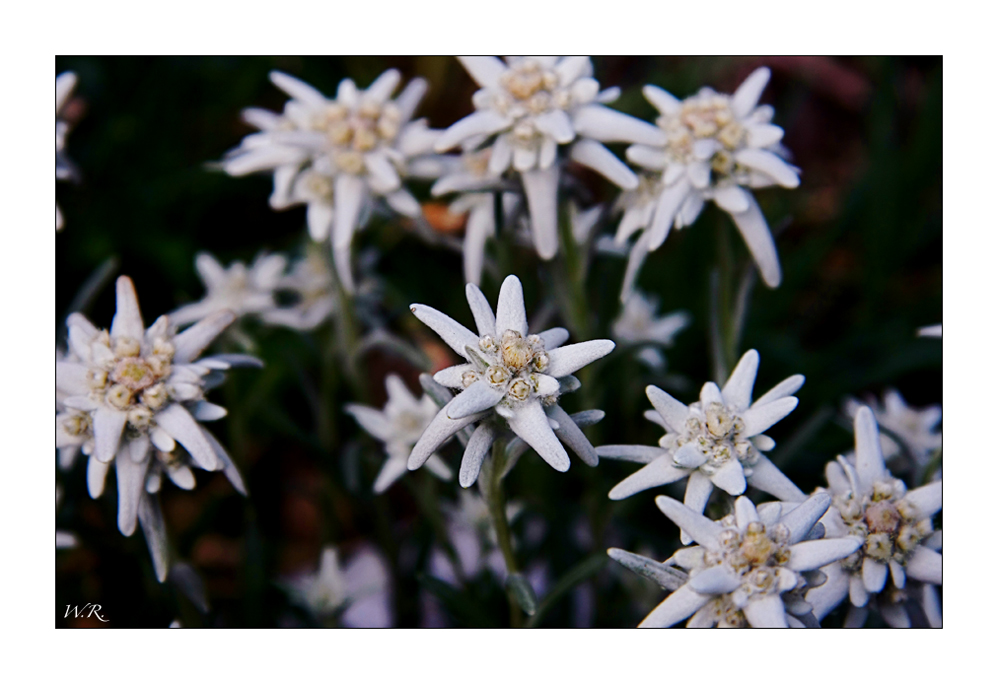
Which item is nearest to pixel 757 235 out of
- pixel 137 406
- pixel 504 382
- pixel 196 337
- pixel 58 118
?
pixel 504 382

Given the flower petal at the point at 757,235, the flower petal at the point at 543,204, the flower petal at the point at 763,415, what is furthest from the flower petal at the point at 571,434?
the flower petal at the point at 757,235

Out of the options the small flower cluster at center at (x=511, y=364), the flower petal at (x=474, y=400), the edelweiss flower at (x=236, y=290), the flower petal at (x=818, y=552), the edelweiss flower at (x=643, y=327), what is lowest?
the flower petal at (x=818, y=552)

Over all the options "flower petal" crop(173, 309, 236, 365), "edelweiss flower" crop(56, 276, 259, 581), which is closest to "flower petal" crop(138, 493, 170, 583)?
"edelweiss flower" crop(56, 276, 259, 581)

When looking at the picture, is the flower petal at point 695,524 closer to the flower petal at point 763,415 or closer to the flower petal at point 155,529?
the flower petal at point 763,415

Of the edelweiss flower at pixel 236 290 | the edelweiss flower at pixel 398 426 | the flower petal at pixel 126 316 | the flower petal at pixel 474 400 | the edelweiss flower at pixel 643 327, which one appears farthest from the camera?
the edelweiss flower at pixel 643 327

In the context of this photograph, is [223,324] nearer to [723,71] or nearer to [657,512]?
[657,512]
